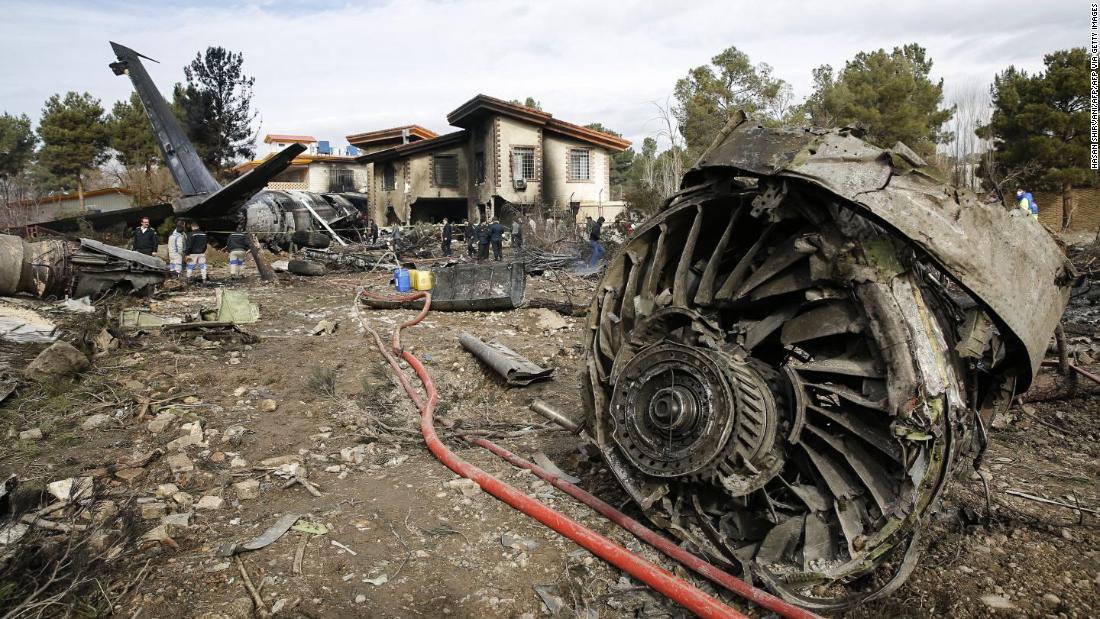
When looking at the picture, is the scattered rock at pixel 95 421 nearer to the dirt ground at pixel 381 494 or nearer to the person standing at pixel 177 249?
the dirt ground at pixel 381 494

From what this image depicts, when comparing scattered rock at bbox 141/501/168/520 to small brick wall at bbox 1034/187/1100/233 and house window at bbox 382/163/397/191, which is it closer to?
house window at bbox 382/163/397/191

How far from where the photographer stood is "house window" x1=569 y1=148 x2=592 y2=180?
27172 millimetres

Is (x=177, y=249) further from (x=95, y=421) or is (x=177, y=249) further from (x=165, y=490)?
(x=165, y=490)

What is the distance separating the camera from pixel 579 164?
27391 mm

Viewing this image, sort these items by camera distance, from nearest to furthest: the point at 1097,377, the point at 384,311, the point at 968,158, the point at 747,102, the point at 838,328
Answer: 1. the point at 838,328
2. the point at 1097,377
3. the point at 384,311
4. the point at 968,158
5. the point at 747,102

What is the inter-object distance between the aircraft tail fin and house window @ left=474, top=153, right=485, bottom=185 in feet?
37.3

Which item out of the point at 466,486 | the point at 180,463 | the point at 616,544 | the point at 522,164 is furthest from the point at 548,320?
the point at 522,164

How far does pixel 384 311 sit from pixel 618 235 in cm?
1043

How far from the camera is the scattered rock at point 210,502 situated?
4061 mm

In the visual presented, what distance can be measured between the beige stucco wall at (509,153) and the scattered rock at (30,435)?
70.3 ft

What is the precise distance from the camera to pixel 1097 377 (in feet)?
15.1

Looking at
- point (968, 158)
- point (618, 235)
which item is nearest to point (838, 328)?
point (618, 235)

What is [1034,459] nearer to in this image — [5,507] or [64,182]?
[5,507]

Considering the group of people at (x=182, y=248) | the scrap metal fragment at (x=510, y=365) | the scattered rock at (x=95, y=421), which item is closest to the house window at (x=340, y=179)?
the group of people at (x=182, y=248)
